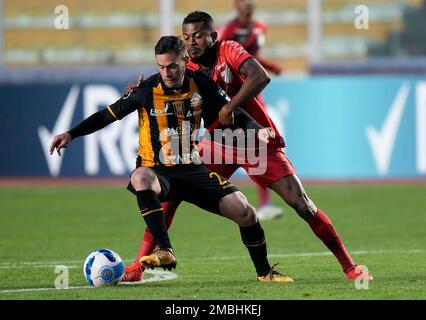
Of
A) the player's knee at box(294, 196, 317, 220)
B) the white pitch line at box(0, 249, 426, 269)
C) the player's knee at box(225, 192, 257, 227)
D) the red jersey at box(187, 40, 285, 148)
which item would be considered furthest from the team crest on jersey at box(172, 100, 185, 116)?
the white pitch line at box(0, 249, 426, 269)

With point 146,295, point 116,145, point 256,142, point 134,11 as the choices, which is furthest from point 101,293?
point 134,11

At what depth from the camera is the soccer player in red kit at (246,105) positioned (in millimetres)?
7867

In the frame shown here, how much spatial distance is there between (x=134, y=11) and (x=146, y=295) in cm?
1225

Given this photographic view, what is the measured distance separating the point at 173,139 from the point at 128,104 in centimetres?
41

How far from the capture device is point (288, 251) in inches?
392

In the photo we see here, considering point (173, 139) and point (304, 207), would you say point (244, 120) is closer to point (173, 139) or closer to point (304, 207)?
point (173, 139)

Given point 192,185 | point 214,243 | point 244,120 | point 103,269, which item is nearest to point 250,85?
point 244,120

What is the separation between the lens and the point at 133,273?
786cm

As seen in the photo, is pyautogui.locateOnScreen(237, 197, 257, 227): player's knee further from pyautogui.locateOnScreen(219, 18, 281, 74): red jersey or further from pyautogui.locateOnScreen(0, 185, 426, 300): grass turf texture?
pyautogui.locateOnScreen(219, 18, 281, 74): red jersey

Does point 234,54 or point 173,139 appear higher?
point 234,54

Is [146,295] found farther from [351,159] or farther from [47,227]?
[351,159]

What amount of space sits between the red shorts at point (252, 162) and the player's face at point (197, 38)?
2.40 ft

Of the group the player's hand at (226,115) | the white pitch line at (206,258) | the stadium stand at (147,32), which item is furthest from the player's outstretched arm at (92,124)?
the stadium stand at (147,32)

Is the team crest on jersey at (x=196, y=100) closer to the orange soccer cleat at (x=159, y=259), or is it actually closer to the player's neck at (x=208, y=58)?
the player's neck at (x=208, y=58)
